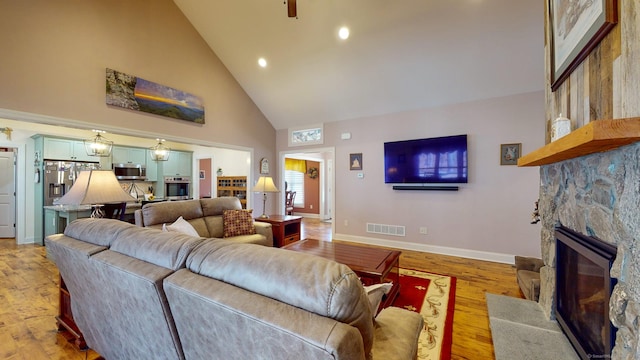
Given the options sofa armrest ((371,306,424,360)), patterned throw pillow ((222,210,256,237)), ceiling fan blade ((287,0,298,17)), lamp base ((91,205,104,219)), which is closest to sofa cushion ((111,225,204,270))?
sofa armrest ((371,306,424,360))

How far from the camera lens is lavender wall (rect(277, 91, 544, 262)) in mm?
3586

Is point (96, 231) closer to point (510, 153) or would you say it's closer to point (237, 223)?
point (237, 223)

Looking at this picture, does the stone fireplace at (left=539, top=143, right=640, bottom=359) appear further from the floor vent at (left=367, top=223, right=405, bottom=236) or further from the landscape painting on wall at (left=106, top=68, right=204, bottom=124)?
the landscape painting on wall at (left=106, top=68, right=204, bottom=124)

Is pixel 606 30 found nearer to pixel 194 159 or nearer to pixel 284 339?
pixel 284 339

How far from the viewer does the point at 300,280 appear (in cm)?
79

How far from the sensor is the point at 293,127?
19.0 feet

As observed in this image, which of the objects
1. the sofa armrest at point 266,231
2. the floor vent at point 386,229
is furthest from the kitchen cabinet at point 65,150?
the floor vent at point 386,229

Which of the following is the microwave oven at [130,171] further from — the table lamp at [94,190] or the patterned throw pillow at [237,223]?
the table lamp at [94,190]

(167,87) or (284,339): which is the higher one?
(167,87)

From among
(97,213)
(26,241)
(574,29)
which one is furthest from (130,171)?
(574,29)

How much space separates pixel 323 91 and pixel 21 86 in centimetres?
389

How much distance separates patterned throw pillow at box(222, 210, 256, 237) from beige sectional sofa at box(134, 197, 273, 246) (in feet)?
0.26

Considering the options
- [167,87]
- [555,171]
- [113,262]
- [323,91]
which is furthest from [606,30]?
[167,87]

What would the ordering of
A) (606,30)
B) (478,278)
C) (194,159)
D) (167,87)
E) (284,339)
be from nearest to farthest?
(284,339), (606,30), (478,278), (167,87), (194,159)
